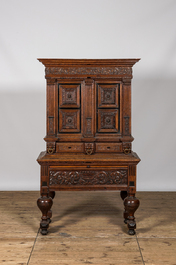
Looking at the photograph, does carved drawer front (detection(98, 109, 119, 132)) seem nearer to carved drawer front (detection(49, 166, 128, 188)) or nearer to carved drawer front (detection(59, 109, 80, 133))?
carved drawer front (detection(59, 109, 80, 133))

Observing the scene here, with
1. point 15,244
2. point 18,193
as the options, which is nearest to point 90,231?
point 15,244

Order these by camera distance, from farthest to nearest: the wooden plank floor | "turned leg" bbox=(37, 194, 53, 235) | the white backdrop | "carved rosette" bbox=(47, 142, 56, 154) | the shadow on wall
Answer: the shadow on wall < the white backdrop < "carved rosette" bbox=(47, 142, 56, 154) < "turned leg" bbox=(37, 194, 53, 235) < the wooden plank floor

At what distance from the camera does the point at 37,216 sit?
3.62m

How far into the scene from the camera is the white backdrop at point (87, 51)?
4590 mm

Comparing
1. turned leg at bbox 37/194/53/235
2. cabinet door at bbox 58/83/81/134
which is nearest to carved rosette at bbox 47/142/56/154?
cabinet door at bbox 58/83/81/134

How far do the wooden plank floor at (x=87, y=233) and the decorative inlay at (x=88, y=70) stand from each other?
1.64 m

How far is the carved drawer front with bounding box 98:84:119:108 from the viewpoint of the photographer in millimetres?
3230

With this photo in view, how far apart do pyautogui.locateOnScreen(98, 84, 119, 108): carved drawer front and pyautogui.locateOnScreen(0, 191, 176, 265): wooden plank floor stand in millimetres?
1313

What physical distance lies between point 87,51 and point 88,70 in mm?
1522

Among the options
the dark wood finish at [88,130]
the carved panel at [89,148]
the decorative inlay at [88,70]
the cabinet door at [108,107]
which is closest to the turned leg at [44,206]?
the dark wood finish at [88,130]

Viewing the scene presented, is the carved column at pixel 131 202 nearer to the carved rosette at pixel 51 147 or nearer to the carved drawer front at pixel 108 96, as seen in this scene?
the carved drawer front at pixel 108 96

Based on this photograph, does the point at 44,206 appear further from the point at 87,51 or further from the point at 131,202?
the point at 87,51

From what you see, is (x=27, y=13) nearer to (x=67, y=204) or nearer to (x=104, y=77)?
(x=104, y=77)

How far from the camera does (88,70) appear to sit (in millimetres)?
3209
